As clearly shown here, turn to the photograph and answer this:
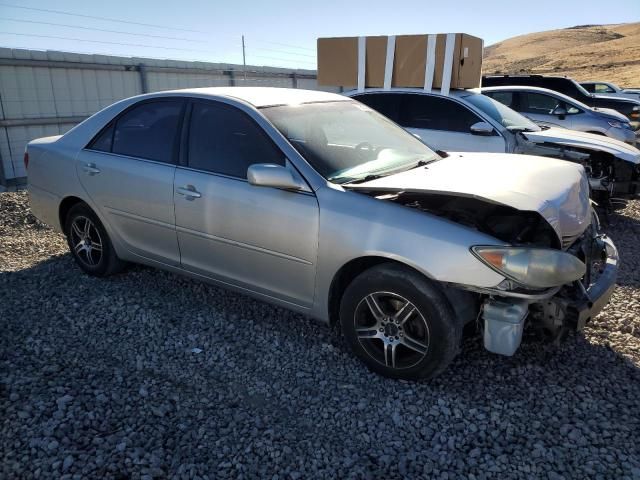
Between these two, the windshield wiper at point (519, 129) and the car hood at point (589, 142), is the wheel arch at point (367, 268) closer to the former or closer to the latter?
the windshield wiper at point (519, 129)

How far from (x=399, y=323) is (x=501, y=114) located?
493 cm

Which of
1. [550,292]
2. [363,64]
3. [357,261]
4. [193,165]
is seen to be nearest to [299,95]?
[193,165]

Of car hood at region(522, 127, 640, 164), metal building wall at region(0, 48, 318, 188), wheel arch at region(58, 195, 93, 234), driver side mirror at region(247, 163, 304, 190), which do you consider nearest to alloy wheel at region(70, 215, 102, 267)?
wheel arch at region(58, 195, 93, 234)

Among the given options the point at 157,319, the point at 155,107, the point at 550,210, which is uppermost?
the point at 155,107

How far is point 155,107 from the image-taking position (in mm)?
4176

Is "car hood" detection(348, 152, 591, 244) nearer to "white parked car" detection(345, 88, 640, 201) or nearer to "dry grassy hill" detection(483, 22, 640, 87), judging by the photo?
"white parked car" detection(345, 88, 640, 201)

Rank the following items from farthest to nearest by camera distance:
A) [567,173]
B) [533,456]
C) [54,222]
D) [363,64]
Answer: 1. [363,64]
2. [54,222]
3. [567,173]
4. [533,456]

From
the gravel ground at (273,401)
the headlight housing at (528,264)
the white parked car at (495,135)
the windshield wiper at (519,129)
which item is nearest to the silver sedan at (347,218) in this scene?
the headlight housing at (528,264)

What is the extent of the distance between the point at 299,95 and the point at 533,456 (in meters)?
3.01

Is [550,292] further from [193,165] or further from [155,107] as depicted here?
[155,107]

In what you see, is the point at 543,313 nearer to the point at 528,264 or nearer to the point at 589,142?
the point at 528,264

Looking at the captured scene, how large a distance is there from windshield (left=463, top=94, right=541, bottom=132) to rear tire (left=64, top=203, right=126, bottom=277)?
4858mm

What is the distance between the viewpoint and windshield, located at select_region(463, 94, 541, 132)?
6.82m

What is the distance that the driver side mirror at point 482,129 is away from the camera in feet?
21.1
